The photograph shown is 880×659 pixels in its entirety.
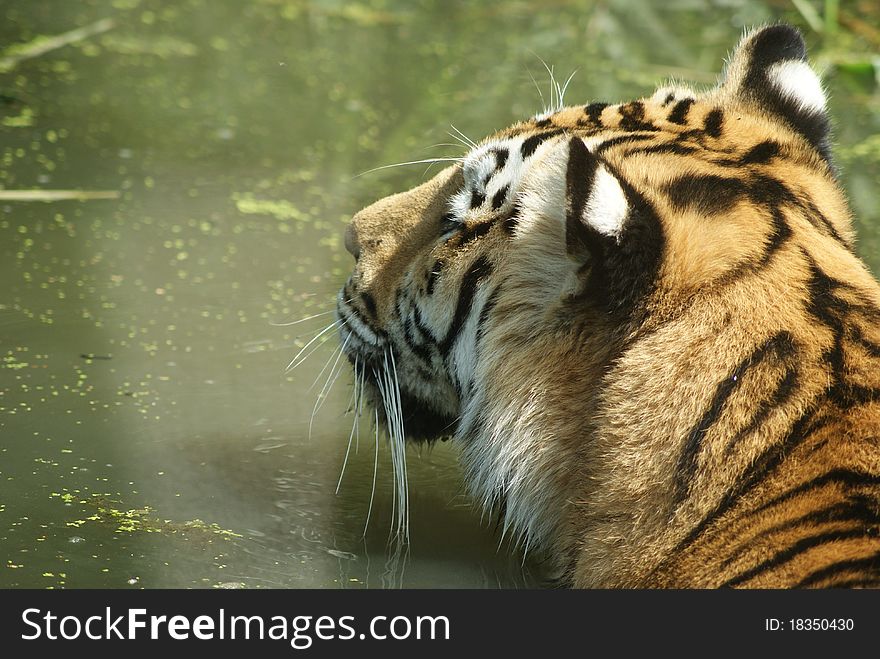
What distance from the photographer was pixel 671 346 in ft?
5.27

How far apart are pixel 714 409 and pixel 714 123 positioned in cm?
55

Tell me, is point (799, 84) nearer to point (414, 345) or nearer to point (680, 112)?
point (680, 112)

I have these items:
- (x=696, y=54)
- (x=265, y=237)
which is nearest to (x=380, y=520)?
(x=265, y=237)

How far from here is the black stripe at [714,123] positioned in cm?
189

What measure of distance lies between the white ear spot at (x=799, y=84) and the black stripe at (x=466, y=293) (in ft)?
1.89

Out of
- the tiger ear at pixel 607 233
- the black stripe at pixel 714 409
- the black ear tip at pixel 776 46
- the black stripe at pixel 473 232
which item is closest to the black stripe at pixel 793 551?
the black stripe at pixel 714 409

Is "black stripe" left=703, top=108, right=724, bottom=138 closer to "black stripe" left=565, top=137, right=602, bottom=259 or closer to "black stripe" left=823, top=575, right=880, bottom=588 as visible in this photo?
"black stripe" left=565, top=137, right=602, bottom=259

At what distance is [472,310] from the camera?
6.15 feet

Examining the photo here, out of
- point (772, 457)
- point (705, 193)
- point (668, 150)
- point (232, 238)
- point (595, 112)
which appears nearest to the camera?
point (772, 457)

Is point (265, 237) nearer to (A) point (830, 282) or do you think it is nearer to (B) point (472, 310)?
(B) point (472, 310)

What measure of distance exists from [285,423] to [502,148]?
817mm

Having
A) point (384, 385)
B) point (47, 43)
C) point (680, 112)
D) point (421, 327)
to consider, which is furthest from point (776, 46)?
point (47, 43)

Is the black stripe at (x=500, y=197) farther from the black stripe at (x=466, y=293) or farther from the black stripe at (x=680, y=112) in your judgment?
the black stripe at (x=680, y=112)

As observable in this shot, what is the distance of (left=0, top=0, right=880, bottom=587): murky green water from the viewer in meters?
2.07
